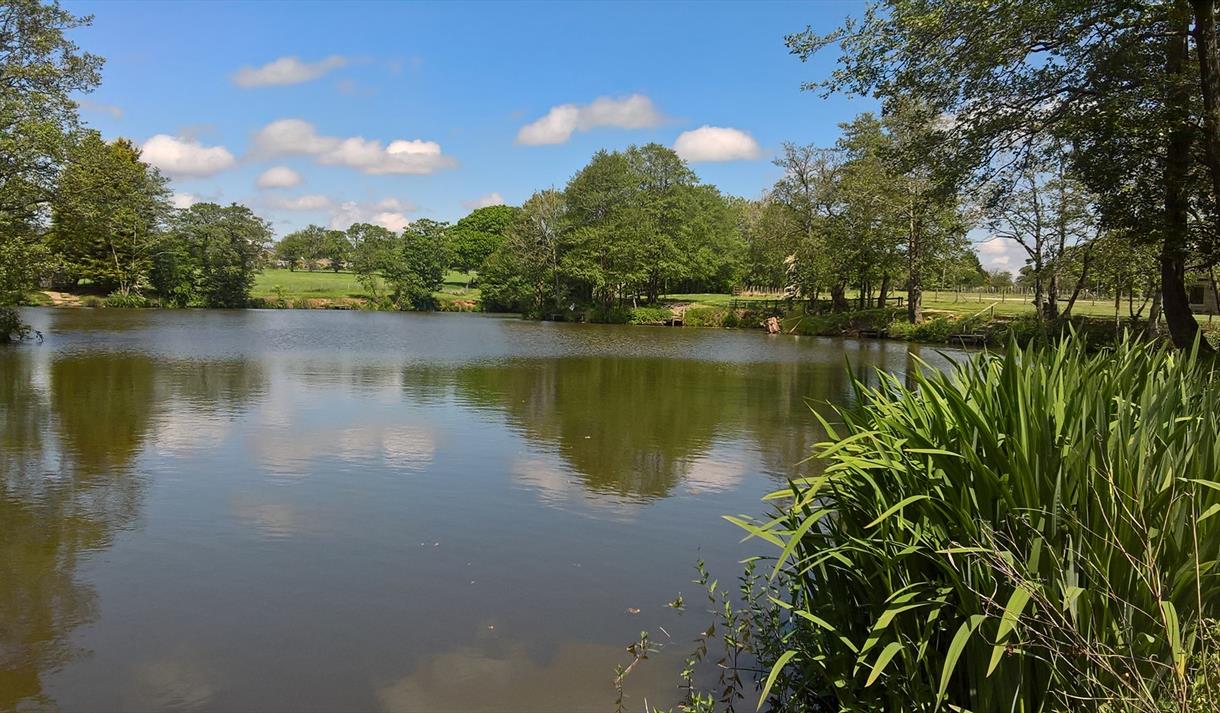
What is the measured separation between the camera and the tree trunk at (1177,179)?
11836 mm

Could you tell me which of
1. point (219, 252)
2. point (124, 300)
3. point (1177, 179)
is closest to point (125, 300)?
point (124, 300)

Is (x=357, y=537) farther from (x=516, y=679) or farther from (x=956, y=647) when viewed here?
(x=956, y=647)

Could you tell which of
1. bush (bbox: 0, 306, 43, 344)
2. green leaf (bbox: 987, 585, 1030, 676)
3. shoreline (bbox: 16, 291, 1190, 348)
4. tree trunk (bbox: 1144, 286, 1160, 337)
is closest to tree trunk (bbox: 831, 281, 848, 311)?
shoreline (bbox: 16, 291, 1190, 348)

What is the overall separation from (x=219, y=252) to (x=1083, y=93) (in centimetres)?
6922

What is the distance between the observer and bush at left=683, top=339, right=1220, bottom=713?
2527 millimetres

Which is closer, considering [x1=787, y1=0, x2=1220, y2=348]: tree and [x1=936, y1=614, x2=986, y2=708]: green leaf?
[x1=936, y1=614, x2=986, y2=708]: green leaf

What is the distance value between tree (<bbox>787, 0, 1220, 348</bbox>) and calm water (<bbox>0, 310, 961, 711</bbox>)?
23.6 feet

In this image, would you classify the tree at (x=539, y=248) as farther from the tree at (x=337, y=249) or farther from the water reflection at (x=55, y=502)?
the tree at (x=337, y=249)

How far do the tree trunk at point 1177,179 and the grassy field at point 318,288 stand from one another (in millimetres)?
73591

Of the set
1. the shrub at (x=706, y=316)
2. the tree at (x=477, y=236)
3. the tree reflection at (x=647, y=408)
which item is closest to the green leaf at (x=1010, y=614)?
the tree reflection at (x=647, y=408)

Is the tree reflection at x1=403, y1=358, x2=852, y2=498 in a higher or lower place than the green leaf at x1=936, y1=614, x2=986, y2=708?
lower

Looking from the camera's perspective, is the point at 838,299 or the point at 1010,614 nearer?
the point at 1010,614

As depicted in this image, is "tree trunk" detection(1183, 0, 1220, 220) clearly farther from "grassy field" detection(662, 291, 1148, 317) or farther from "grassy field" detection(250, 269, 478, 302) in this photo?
"grassy field" detection(250, 269, 478, 302)

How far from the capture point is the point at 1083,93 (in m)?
13.3
